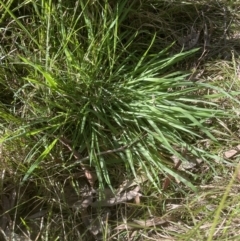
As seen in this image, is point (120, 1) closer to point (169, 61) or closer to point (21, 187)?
point (169, 61)

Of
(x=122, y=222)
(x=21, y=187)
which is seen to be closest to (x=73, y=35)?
(x=21, y=187)

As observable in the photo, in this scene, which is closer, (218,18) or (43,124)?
(43,124)

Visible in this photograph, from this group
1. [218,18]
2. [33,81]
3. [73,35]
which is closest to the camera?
[33,81]

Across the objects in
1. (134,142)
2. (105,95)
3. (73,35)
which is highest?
(73,35)

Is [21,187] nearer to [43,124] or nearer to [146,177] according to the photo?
[43,124]

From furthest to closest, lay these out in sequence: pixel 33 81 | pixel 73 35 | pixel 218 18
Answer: pixel 218 18 → pixel 73 35 → pixel 33 81

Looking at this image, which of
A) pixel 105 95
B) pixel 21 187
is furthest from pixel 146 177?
pixel 21 187

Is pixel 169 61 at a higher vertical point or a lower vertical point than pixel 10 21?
lower
